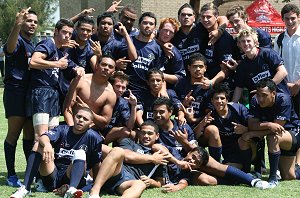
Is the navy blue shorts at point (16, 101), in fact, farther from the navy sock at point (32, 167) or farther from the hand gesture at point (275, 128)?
the hand gesture at point (275, 128)

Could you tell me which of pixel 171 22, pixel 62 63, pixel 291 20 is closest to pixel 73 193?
pixel 62 63

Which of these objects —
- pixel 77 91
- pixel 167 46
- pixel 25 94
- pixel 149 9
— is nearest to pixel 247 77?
pixel 167 46

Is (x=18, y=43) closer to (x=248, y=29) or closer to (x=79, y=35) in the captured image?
(x=79, y=35)

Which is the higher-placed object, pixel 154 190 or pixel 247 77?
pixel 247 77

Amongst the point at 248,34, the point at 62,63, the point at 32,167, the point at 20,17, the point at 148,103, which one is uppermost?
the point at 20,17

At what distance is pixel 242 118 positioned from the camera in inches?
305

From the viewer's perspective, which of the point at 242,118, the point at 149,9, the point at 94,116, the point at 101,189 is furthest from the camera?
the point at 149,9

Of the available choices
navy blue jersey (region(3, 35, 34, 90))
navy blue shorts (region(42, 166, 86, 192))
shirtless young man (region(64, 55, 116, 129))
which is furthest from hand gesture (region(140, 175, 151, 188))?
navy blue jersey (region(3, 35, 34, 90))

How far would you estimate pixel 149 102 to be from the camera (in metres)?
7.85

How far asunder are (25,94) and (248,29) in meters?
3.08

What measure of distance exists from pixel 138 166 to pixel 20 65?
196 centimetres

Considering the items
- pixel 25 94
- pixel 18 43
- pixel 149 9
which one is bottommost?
pixel 149 9

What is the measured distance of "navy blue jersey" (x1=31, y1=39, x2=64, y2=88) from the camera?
23.2ft

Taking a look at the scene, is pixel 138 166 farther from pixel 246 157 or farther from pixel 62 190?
pixel 246 157
